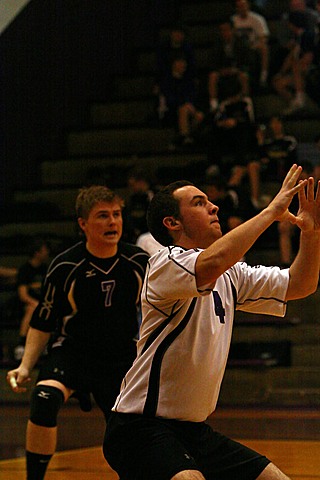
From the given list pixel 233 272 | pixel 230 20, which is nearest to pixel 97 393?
pixel 233 272

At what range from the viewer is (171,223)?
390cm

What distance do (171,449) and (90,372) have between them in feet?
6.52

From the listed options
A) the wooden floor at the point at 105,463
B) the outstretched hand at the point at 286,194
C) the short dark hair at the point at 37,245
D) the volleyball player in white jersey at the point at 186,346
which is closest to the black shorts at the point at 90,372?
the wooden floor at the point at 105,463

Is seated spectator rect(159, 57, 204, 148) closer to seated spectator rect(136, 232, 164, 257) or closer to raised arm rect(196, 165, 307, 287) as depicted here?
seated spectator rect(136, 232, 164, 257)

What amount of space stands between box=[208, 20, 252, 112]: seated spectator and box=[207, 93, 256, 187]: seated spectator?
290 mm

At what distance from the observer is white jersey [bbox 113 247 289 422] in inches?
146

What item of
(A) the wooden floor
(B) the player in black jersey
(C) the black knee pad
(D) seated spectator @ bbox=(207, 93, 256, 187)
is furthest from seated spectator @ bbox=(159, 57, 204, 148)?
(C) the black knee pad

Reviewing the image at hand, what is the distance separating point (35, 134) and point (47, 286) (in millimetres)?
9339

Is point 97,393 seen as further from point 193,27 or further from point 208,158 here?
point 193,27

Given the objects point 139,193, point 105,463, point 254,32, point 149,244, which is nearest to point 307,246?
point 105,463

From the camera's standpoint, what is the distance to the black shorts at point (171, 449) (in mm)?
3631

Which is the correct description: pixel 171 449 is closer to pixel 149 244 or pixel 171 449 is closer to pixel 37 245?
pixel 149 244

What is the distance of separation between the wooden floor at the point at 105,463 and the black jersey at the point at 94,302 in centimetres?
114

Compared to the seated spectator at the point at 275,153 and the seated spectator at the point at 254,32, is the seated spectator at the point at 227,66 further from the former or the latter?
the seated spectator at the point at 275,153
